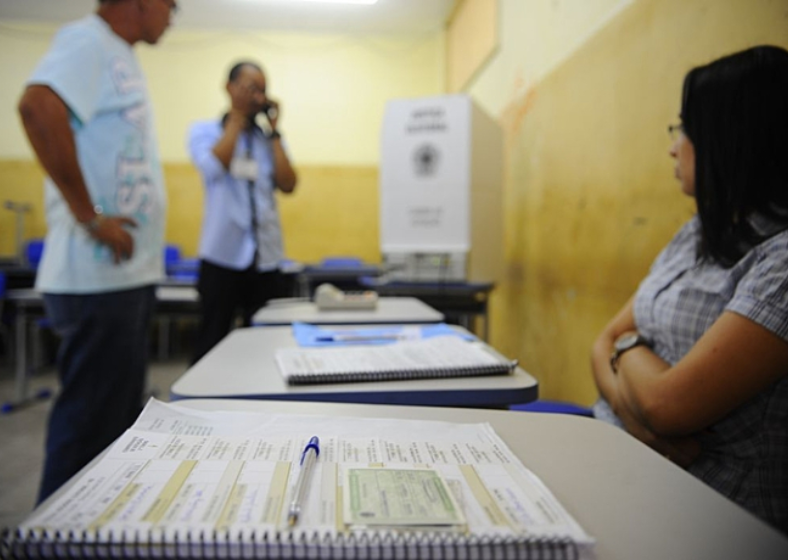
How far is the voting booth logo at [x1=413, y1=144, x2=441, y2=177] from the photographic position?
2721mm

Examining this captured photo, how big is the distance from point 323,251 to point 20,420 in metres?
3.12

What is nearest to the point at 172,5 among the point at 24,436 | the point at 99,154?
the point at 99,154

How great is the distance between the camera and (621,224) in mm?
1893

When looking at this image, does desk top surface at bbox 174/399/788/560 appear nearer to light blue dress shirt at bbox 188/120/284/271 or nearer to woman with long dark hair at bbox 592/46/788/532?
woman with long dark hair at bbox 592/46/788/532

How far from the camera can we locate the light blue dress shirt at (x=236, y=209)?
6.85 feet

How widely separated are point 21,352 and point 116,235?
92.3 inches

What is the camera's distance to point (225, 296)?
2086 millimetres

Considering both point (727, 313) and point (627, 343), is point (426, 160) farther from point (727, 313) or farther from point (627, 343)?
point (727, 313)

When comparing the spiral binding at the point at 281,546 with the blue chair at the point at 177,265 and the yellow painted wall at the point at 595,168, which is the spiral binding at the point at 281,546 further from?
the blue chair at the point at 177,265

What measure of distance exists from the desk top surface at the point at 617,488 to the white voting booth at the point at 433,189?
1.97 m

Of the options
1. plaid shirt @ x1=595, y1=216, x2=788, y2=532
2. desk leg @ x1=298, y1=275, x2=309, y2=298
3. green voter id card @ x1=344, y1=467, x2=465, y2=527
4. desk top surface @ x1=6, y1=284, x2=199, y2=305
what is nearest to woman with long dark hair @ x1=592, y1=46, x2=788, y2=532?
plaid shirt @ x1=595, y1=216, x2=788, y2=532

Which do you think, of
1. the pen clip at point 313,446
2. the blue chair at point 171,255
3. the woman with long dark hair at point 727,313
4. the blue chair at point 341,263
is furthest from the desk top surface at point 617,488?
the blue chair at point 171,255

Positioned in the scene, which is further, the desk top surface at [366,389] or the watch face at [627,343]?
the watch face at [627,343]

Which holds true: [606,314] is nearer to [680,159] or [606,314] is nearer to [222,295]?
[680,159]
